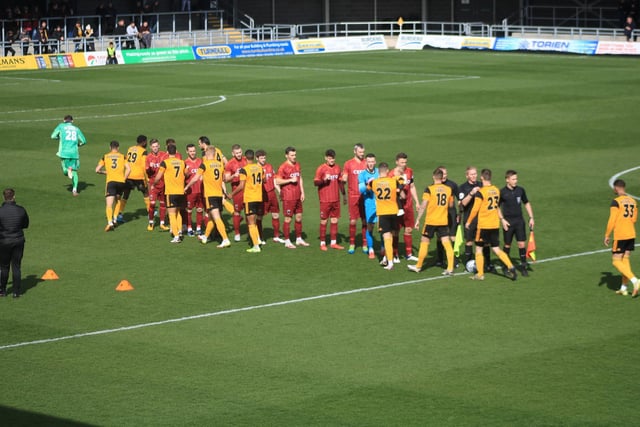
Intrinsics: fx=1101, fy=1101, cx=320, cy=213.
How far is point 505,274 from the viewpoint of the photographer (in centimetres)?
1950

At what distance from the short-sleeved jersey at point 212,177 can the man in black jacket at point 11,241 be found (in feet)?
14.6

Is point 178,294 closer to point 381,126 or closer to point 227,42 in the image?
point 381,126

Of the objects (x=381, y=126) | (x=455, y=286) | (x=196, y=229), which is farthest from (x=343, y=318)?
(x=381, y=126)

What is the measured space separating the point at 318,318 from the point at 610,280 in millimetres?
5539

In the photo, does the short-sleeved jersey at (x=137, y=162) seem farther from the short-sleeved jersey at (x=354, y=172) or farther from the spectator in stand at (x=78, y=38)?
the spectator in stand at (x=78, y=38)

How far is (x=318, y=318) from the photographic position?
55.8 ft

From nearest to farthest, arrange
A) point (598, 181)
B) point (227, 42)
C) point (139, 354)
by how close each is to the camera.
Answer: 1. point (139, 354)
2. point (598, 181)
3. point (227, 42)

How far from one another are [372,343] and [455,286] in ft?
11.8

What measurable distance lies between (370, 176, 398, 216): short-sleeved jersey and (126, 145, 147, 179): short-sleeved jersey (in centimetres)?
682

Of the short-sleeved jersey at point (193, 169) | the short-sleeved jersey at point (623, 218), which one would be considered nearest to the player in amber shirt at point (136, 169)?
the short-sleeved jersey at point (193, 169)

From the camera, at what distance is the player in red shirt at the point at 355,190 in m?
21.2

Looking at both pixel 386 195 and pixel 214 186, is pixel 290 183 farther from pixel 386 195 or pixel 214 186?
pixel 386 195

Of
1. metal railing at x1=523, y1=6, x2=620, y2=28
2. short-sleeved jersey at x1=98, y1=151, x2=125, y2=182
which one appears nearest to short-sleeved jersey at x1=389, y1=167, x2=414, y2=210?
short-sleeved jersey at x1=98, y1=151, x2=125, y2=182

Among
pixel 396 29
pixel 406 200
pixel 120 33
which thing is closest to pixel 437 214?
pixel 406 200
